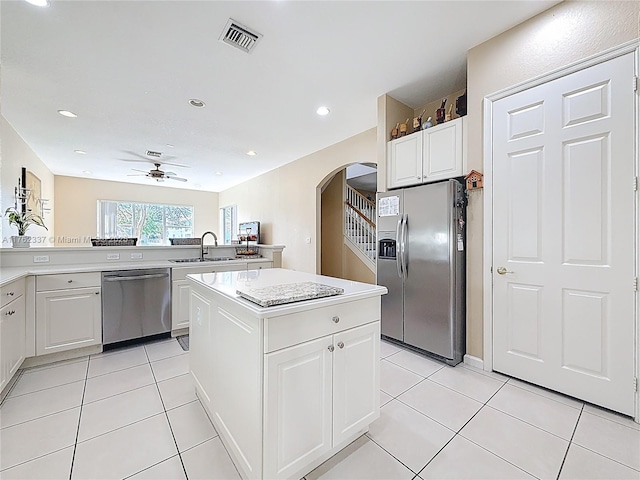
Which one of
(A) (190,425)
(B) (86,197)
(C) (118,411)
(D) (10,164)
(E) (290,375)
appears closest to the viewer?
(E) (290,375)

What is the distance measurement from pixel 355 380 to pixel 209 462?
0.87 m

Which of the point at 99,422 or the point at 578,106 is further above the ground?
the point at 578,106

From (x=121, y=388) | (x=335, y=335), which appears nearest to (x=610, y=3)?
(x=335, y=335)

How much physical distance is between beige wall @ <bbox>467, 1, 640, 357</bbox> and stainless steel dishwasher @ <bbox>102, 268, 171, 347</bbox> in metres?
3.25

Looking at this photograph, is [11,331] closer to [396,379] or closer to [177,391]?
[177,391]

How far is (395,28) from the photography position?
2.23 m

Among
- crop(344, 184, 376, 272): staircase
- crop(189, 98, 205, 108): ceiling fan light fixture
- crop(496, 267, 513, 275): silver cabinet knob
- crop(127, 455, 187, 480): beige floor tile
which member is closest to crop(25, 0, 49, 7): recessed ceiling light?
crop(189, 98, 205, 108): ceiling fan light fixture

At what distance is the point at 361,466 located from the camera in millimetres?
1413

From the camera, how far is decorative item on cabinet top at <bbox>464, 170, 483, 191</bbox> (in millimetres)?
2486

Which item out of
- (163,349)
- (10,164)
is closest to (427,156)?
(163,349)

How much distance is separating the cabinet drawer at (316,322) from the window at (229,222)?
290 inches

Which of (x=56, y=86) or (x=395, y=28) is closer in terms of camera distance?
(x=395, y=28)

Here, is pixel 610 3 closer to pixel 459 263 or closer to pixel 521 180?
pixel 521 180

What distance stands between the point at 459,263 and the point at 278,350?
206cm
